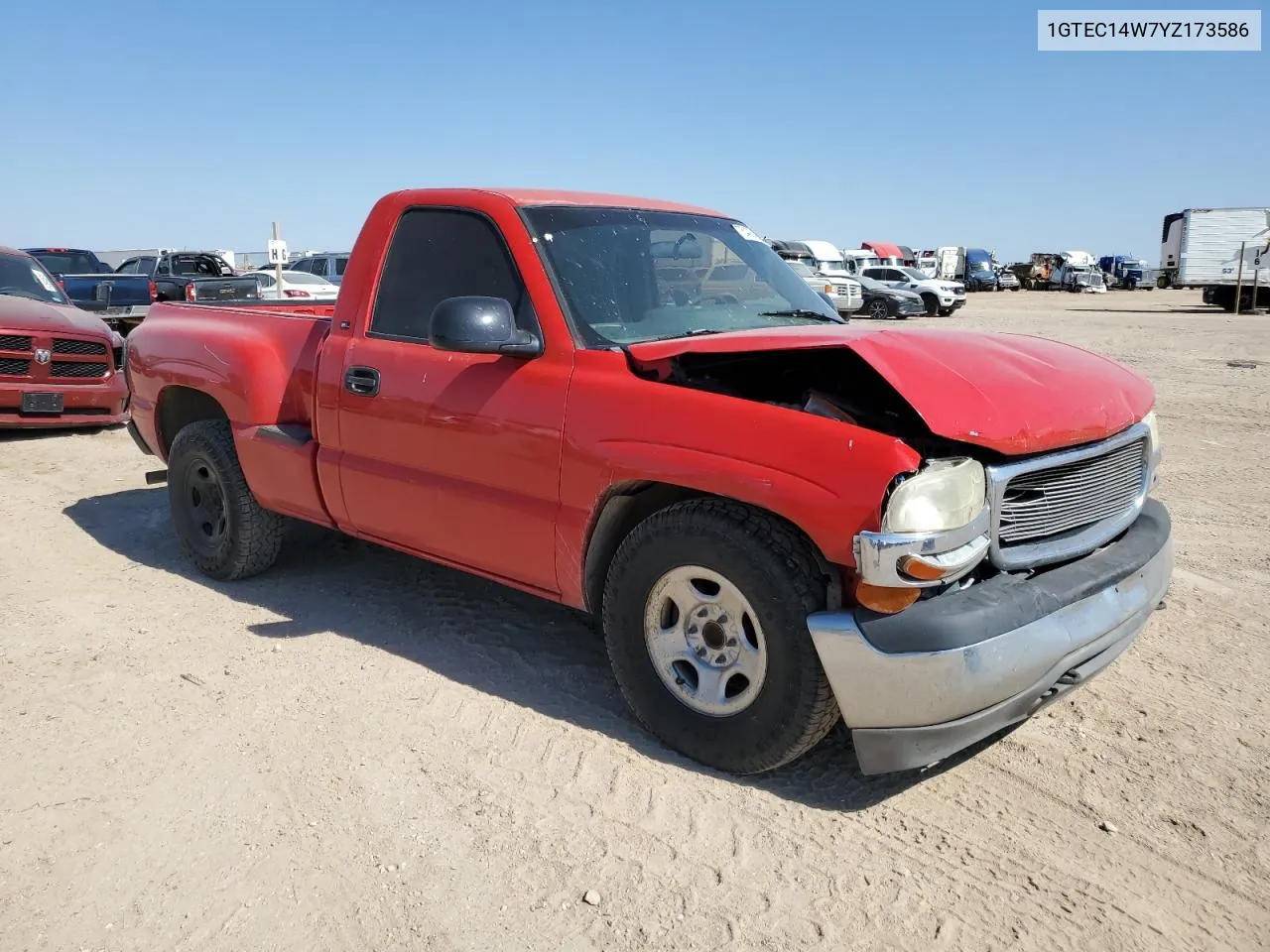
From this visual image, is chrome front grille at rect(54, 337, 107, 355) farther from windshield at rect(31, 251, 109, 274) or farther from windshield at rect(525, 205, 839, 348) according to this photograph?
windshield at rect(31, 251, 109, 274)

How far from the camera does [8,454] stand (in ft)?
28.7

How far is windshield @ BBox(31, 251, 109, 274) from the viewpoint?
17359 mm

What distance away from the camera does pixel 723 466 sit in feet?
9.97

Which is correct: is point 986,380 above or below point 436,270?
below

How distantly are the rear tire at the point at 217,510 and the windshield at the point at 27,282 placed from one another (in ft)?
21.4

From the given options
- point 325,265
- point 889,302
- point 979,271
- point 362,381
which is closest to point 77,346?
point 362,381

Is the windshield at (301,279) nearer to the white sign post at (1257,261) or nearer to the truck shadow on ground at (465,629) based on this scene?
the truck shadow on ground at (465,629)

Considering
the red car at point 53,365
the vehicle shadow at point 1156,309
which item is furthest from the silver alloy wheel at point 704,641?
the vehicle shadow at point 1156,309

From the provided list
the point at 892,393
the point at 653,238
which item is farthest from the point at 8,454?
the point at 892,393

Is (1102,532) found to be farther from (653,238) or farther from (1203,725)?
(653,238)

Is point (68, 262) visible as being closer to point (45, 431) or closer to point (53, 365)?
point (45, 431)

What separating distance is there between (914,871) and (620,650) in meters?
1.19

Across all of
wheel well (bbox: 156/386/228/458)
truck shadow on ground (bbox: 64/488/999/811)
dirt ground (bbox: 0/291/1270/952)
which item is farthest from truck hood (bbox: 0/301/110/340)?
dirt ground (bbox: 0/291/1270/952)

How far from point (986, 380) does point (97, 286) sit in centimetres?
1330
